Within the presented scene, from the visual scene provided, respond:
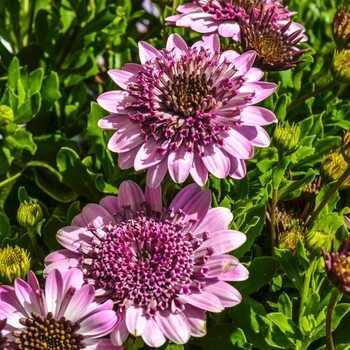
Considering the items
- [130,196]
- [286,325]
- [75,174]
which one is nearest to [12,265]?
[130,196]

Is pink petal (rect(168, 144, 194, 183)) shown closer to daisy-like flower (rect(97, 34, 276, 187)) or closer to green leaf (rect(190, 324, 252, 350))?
daisy-like flower (rect(97, 34, 276, 187))

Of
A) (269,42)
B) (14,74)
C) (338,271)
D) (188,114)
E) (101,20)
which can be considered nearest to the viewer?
(338,271)

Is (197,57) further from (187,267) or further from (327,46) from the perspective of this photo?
(327,46)

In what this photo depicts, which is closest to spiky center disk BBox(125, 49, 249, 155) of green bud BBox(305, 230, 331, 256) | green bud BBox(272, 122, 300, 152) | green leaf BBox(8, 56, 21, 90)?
green bud BBox(272, 122, 300, 152)

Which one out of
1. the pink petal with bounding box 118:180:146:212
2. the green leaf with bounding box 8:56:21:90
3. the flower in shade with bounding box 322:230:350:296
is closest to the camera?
the flower in shade with bounding box 322:230:350:296

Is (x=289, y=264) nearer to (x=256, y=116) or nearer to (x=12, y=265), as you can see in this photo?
(x=256, y=116)

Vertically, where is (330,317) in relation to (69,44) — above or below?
below
